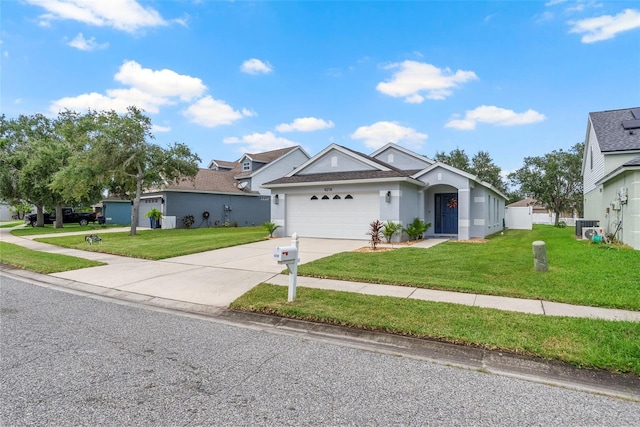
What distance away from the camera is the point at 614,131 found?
52.6ft

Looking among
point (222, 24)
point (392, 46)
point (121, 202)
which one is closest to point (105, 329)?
point (222, 24)

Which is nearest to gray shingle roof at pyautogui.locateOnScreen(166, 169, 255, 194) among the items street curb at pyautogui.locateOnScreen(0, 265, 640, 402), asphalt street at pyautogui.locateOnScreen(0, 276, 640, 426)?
street curb at pyautogui.locateOnScreen(0, 265, 640, 402)

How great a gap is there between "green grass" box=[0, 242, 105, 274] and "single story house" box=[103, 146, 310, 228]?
37.8ft

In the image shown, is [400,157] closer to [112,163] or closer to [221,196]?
[221,196]

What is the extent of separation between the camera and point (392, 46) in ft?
55.0

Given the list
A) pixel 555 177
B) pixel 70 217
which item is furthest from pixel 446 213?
pixel 70 217

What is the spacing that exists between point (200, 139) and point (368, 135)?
1932 centimetres

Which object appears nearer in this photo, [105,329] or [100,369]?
[100,369]

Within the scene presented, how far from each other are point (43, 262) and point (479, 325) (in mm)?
11832

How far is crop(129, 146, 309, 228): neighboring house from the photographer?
24414 mm

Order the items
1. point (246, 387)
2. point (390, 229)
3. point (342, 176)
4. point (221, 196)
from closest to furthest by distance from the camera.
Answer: point (246, 387), point (390, 229), point (342, 176), point (221, 196)

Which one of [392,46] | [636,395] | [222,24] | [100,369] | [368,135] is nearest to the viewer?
[636,395]

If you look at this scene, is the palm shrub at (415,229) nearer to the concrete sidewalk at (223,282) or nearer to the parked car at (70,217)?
the concrete sidewalk at (223,282)

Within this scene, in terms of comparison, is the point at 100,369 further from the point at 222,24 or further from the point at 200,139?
the point at 200,139
